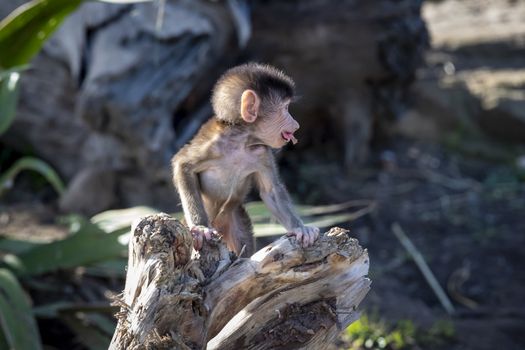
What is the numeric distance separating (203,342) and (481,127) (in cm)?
620

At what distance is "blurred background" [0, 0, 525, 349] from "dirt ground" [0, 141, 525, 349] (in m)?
0.02

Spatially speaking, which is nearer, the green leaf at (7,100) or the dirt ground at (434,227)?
the green leaf at (7,100)

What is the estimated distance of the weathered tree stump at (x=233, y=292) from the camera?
2816 mm

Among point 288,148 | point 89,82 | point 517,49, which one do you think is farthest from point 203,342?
point 517,49

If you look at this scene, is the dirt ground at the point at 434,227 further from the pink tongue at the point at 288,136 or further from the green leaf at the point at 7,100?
the pink tongue at the point at 288,136

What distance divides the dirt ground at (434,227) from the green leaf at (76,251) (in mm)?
1075

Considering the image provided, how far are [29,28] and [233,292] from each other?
2816 millimetres

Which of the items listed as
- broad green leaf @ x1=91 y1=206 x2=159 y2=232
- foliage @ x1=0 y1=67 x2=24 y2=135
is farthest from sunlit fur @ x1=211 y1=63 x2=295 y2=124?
foliage @ x1=0 y1=67 x2=24 y2=135

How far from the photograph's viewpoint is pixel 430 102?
866 centimetres

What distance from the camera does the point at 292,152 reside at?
817 cm


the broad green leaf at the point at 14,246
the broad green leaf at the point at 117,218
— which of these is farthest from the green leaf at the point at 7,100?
the broad green leaf at the point at 117,218

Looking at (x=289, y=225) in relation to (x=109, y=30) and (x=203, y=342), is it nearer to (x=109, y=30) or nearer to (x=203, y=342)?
(x=203, y=342)

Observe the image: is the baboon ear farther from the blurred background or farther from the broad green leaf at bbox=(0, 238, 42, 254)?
the broad green leaf at bbox=(0, 238, 42, 254)

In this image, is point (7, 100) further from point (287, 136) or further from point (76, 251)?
point (287, 136)
